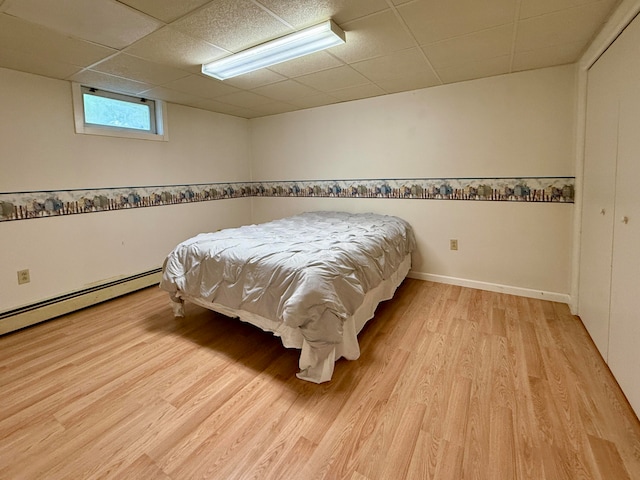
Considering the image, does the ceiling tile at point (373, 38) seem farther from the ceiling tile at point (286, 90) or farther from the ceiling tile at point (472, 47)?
the ceiling tile at point (286, 90)

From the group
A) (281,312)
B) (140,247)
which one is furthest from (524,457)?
(140,247)

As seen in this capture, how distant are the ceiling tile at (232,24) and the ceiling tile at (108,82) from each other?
4.15 ft

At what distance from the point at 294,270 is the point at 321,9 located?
59.6 inches

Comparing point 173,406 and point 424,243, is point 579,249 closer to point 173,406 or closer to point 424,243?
point 424,243

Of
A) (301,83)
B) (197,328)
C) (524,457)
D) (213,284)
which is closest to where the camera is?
(524,457)

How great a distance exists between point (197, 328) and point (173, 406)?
93 centimetres

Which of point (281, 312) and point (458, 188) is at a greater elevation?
point (458, 188)

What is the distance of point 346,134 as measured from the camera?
153 inches

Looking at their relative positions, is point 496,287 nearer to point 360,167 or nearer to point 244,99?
point 360,167

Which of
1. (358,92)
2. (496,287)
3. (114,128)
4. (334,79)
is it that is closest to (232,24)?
(334,79)

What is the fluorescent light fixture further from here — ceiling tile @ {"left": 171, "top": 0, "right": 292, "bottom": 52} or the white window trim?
the white window trim

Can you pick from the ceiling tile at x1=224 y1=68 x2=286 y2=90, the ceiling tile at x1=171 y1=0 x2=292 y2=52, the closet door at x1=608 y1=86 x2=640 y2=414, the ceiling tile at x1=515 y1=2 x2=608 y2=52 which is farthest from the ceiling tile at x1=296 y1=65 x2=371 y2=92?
the closet door at x1=608 y1=86 x2=640 y2=414

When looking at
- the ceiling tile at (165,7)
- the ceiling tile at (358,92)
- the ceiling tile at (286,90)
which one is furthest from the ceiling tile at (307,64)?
the ceiling tile at (165,7)

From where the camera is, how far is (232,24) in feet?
6.26
